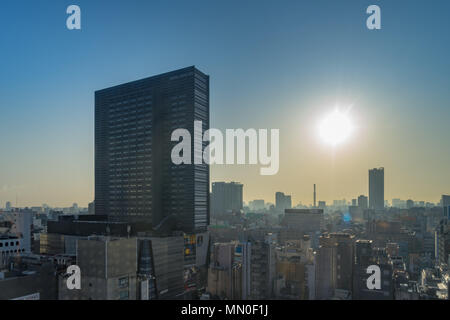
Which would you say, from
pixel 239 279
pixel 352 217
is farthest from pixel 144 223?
pixel 352 217

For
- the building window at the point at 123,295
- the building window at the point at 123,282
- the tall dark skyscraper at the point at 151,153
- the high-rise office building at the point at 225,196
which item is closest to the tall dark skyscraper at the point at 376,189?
the high-rise office building at the point at 225,196


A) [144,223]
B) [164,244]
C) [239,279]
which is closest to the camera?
[239,279]
